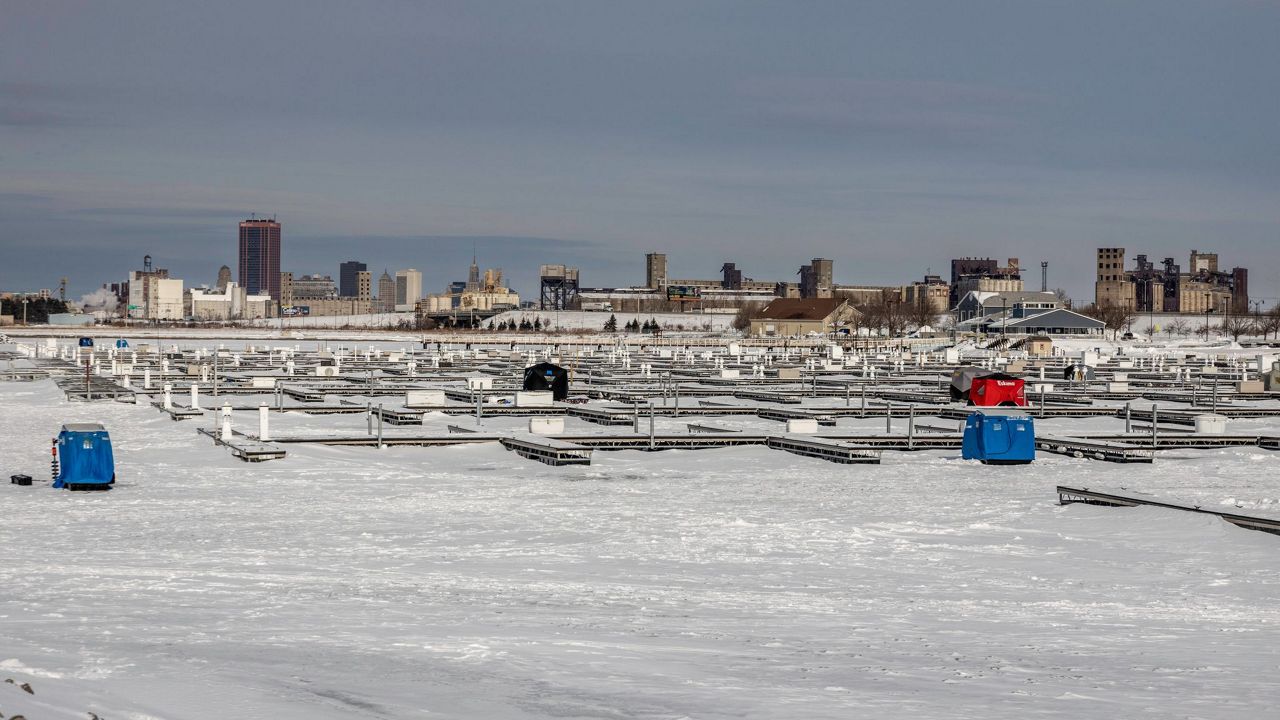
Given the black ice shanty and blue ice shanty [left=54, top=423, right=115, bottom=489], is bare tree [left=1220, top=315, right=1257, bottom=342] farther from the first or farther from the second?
blue ice shanty [left=54, top=423, right=115, bottom=489]

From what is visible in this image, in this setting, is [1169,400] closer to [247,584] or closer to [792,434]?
[792,434]

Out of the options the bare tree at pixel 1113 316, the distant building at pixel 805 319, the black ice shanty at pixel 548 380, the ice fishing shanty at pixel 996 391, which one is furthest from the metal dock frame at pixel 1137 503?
the distant building at pixel 805 319

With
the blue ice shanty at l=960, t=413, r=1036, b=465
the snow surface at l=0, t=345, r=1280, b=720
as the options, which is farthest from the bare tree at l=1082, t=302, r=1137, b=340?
the snow surface at l=0, t=345, r=1280, b=720

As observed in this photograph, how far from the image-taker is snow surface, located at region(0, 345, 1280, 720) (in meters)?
10.3

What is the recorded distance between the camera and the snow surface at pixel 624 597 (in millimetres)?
10289

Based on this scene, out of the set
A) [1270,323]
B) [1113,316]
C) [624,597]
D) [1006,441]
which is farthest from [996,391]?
[1270,323]

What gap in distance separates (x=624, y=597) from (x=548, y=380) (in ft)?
109

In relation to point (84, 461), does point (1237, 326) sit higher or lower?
higher

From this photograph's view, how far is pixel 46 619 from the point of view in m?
12.5

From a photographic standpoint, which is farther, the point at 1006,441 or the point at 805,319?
the point at 805,319

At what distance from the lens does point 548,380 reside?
4738 centimetres

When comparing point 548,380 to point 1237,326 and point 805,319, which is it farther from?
point 805,319

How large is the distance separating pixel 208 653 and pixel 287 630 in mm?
1133

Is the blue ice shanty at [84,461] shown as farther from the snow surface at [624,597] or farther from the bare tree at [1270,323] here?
the bare tree at [1270,323]
